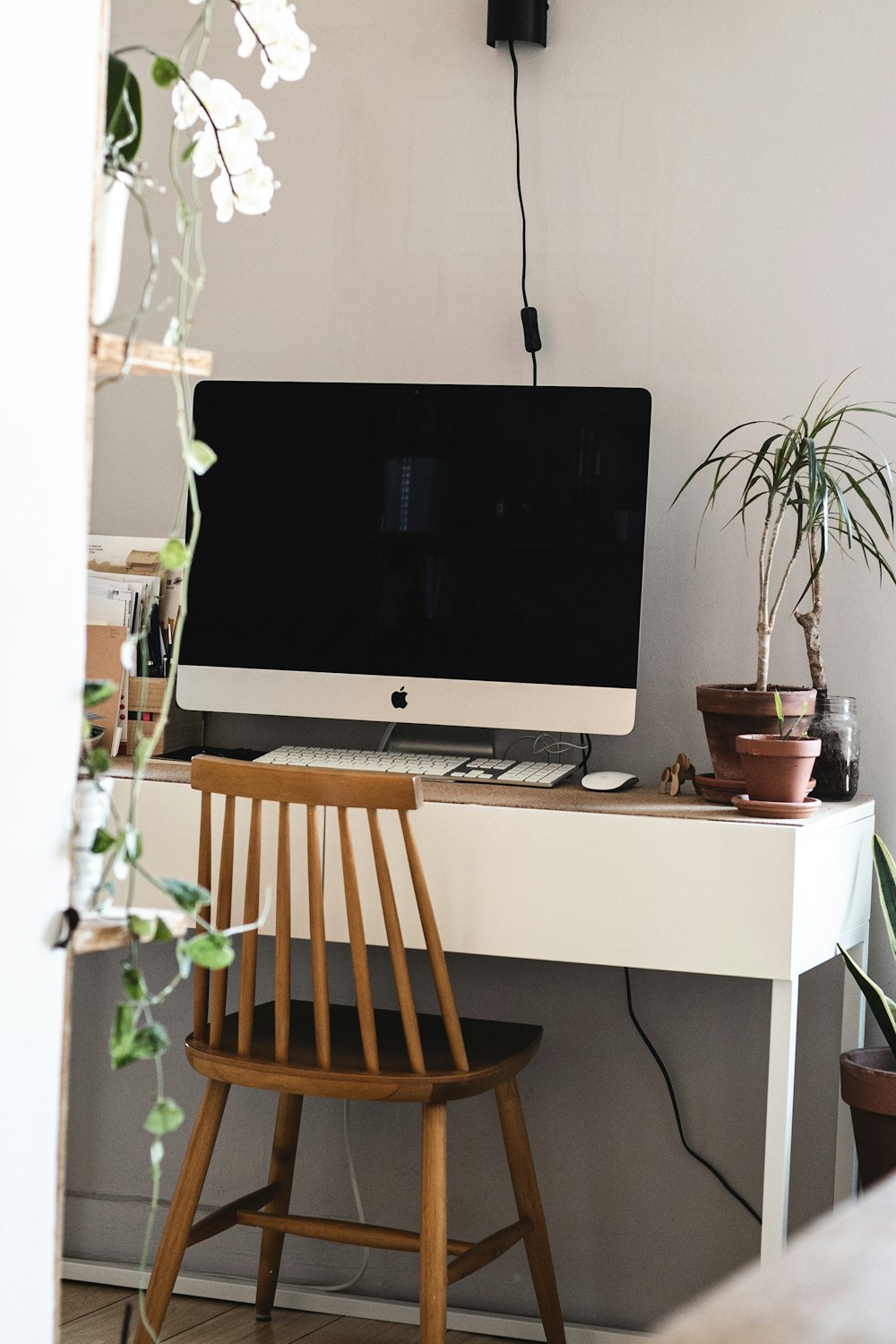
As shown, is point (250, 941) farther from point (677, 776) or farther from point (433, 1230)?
point (677, 776)

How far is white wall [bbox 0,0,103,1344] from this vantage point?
916 millimetres

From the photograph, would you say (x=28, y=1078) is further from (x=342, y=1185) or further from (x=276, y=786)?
(x=342, y=1185)

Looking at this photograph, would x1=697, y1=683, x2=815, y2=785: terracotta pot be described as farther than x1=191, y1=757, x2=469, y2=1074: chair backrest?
Yes

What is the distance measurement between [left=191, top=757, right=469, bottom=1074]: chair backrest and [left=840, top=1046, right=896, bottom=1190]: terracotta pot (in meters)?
0.52

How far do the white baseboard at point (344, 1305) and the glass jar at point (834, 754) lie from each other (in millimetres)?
904

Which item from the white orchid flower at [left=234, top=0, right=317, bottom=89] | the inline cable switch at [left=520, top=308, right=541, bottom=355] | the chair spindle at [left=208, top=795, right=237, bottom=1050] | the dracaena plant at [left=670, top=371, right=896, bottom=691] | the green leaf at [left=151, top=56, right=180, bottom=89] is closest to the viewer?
the green leaf at [left=151, top=56, right=180, bottom=89]

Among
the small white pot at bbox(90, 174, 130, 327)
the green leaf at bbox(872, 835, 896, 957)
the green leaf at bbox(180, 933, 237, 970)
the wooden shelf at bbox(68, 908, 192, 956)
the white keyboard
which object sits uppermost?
the small white pot at bbox(90, 174, 130, 327)

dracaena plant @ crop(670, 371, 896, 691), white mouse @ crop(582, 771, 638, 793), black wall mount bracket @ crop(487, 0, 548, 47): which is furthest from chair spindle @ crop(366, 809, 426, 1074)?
black wall mount bracket @ crop(487, 0, 548, 47)

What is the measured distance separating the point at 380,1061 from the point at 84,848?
1027mm

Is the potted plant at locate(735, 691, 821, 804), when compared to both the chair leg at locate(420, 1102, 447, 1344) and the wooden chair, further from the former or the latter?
the chair leg at locate(420, 1102, 447, 1344)

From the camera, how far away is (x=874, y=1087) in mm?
1915

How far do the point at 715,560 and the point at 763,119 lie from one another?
0.69 metres

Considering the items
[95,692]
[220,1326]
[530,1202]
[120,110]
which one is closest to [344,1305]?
[220,1326]

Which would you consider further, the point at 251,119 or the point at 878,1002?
the point at 878,1002
